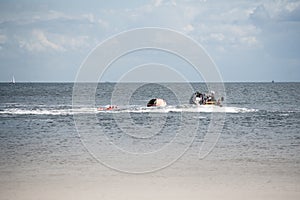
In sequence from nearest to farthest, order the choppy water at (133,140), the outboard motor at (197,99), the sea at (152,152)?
the sea at (152,152) < the choppy water at (133,140) < the outboard motor at (197,99)

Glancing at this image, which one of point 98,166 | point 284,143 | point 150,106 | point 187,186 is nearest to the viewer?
point 187,186

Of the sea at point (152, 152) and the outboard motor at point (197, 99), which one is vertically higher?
the outboard motor at point (197, 99)

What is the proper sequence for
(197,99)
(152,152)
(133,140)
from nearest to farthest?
→ (152,152)
(133,140)
(197,99)

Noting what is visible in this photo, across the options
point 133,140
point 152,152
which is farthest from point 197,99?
point 152,152

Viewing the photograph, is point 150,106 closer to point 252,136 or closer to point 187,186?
point 252,136

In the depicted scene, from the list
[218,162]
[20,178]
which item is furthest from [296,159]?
[20,178]

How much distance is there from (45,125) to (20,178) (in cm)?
2050

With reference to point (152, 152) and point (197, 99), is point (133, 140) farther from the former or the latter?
point (197, 99)

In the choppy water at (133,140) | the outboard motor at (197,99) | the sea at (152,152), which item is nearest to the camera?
the sea at (152,152)

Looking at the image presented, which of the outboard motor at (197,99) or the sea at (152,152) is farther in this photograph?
the outboard motor at (197,99)

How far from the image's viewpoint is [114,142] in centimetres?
2819

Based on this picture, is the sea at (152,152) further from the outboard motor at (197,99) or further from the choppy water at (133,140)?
the outboard motor at (197,99)

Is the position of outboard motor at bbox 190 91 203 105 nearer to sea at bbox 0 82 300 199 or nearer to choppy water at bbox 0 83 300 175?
choppy water at bbox 0 83 300 175

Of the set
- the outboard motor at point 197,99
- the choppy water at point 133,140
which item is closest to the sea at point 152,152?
the choppy water at point 133,140
